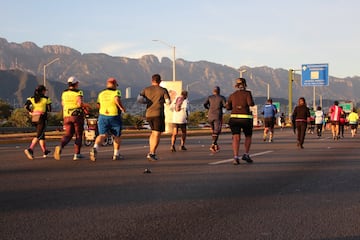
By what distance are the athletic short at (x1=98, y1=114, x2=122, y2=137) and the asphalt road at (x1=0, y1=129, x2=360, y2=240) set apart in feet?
3.68

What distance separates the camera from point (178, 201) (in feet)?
22.9

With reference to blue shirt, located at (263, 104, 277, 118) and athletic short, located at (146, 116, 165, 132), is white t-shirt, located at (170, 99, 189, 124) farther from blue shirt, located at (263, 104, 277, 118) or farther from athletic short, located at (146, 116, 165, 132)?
blue shirt, located at (263, 104, 277, 118)

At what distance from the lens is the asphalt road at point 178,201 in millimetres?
5332

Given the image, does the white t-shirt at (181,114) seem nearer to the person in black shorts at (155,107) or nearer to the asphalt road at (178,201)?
the person in black shorts at (155,107)

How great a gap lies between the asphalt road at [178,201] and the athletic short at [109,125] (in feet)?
3.68

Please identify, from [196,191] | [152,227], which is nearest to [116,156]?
[196,191]

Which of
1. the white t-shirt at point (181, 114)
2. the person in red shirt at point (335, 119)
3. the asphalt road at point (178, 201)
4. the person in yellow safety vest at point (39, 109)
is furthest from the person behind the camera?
the person in red shirt at point (335, 119)

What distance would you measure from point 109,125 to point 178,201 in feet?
19.0

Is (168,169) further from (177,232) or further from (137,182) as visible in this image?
(177,232)

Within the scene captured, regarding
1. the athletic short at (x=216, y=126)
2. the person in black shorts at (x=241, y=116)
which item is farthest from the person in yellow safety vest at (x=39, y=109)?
the athletic short at (x=216, y=126)

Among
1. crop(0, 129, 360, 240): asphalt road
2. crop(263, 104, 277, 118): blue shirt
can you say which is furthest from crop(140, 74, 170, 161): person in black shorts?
crop(263, 104, 277, 118): blue shirt

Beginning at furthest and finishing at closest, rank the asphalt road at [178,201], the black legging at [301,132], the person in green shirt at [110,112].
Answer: the black legging at [301,132]
the person in green shirt at [110,112]
the asphalt road at [178,201]

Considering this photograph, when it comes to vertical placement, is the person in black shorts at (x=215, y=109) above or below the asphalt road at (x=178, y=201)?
above

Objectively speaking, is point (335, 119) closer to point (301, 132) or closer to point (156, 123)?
point (301, 132)
